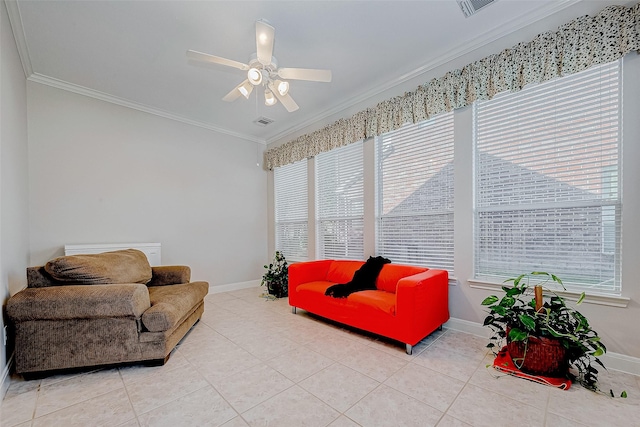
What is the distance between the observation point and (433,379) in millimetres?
1895

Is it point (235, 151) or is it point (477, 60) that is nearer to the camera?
point (477, 60)

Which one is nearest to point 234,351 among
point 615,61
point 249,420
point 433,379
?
point 249,420

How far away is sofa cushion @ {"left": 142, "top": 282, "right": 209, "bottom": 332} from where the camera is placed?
210 cm

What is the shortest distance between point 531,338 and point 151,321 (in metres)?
2.80

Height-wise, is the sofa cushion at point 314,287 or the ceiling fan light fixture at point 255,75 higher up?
the ceiling fan light fixture at point 255,75

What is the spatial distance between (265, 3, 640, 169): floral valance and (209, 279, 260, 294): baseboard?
310 cm

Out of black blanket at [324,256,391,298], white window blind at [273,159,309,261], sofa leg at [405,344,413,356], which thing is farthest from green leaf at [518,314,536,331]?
white window blind at [273,159,309,261]

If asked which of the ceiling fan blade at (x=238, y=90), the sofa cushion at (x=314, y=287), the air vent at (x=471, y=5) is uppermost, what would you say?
the air vent at (x=471, y=5)

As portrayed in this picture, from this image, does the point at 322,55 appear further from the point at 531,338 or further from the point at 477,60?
the point at 531,338

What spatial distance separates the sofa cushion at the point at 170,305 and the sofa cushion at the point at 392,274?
197cm

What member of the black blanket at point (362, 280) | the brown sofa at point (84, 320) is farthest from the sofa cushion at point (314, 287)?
the brown sofa at point (84, 320)

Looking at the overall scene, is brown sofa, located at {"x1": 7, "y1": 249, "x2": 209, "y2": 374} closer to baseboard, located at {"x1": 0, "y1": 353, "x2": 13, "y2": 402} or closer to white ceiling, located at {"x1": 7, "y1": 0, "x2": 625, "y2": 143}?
baseboard, located at {"x1": 0, "y1": 353, "x2": 13, "y2": 402}

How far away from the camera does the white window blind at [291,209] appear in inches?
181

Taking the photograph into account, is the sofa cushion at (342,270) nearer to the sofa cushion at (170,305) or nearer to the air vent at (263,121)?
the sofa cushion at (170,305)
